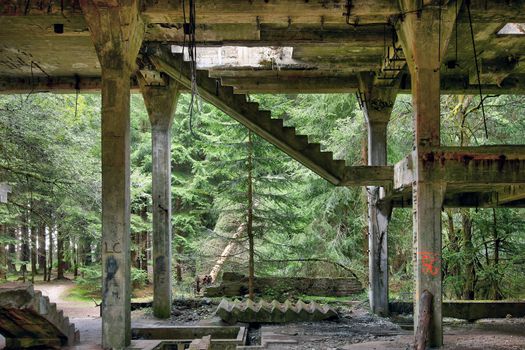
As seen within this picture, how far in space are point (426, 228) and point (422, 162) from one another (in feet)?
4.39

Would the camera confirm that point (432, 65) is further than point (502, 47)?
No

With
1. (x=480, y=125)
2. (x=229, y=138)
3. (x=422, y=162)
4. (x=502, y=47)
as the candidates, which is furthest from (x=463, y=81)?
(x=229, y=138)

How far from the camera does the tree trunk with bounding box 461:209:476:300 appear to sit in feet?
53.6

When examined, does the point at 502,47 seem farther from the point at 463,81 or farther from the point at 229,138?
the point at 229,138

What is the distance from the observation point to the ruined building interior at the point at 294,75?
903 cm

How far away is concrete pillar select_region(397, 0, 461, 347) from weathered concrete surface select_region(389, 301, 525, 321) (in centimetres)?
668

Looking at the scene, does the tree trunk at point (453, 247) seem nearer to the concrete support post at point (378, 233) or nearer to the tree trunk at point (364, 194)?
the concrete support post at point (378, 233)

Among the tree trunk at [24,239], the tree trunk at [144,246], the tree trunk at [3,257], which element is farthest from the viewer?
the tree trunk at [144,246]

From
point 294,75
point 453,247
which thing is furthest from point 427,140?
point 453,247

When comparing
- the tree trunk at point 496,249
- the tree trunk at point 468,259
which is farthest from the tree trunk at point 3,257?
the tree trunk at point 496,249

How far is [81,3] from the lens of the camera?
363 inches

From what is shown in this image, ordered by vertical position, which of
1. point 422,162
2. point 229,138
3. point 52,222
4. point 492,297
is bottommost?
point 492,297

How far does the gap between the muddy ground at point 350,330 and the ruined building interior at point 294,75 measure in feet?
3.14

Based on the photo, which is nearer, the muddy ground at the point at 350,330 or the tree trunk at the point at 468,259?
the muddy ground at the point at 350,330
